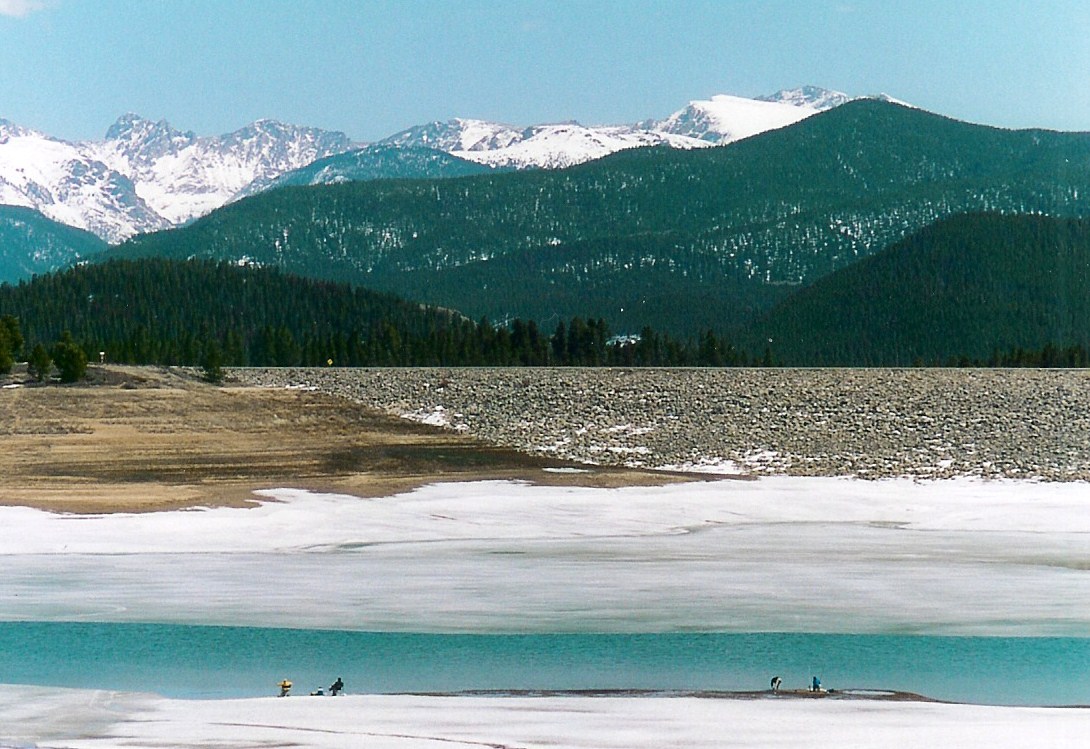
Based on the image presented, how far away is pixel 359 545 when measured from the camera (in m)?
34.5

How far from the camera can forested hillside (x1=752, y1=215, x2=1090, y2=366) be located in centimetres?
16762

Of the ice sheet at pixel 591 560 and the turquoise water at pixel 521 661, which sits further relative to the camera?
the ice sheet at pixel 591 560

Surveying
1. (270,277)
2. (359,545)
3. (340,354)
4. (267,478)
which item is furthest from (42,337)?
(359,545)

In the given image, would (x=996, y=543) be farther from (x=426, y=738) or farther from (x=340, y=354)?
(x=340, y=354)

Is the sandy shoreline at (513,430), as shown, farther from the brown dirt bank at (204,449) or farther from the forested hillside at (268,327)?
the forested hillside at (268,327)

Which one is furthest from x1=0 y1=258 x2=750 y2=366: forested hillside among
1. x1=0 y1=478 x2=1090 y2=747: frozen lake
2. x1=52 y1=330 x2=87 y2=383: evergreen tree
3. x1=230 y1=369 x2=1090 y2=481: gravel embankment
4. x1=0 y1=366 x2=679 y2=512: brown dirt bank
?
x1=0 y1=478 x2=1090 y2=747: frozen lake

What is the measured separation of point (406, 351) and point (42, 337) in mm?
53306

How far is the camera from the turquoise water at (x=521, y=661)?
67.9ft

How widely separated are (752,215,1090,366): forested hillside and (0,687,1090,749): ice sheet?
5707 inches

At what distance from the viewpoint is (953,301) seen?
179625 millimetres

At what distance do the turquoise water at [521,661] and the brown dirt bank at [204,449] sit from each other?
16.1m

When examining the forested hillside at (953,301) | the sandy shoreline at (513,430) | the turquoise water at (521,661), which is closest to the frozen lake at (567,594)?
the turquoise water at (521,661)

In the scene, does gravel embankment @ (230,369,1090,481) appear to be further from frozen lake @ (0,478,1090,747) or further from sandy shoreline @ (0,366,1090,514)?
frozen lake @ (0,478,1090,747)

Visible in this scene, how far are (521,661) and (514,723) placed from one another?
449cm
